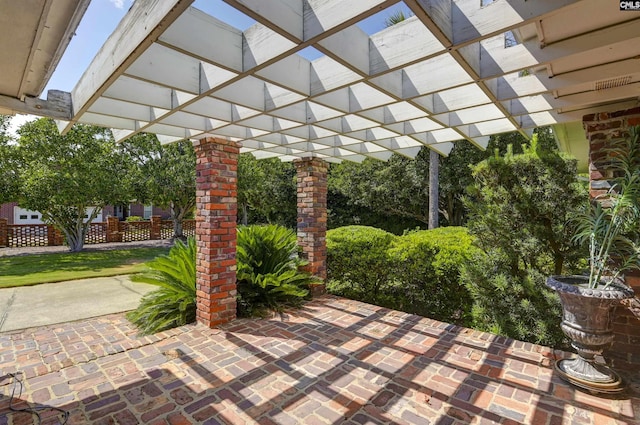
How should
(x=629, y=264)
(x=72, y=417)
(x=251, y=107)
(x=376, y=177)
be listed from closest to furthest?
(x=72, y=417), (x=629, y=264), (x=251, y=107), (x=376, y=177)

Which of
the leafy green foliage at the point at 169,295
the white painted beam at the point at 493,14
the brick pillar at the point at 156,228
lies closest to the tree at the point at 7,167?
the brick pillar at the point at 156,228

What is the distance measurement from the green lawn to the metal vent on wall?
1005 centimetres

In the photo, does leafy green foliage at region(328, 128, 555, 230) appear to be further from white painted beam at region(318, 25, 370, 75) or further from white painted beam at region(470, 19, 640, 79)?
white painted beam at region(318, 25, 370, 75)

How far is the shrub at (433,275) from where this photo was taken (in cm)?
513

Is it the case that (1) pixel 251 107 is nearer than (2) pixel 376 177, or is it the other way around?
(1) pixel 251 107

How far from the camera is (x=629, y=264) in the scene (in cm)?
269

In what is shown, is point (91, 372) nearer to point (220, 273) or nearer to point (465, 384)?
point (220, 273)

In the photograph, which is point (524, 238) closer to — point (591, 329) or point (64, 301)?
point (591, 329)

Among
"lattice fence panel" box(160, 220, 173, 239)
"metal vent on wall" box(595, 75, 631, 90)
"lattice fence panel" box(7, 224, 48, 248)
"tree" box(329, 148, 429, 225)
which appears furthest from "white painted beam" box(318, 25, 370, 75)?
"lattice fence panel" box(160, 220, 173, 239)

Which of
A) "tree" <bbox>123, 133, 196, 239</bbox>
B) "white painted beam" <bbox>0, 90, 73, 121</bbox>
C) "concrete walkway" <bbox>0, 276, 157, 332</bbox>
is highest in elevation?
"tree" <bbox>123, 133, 196, 239</bbox>

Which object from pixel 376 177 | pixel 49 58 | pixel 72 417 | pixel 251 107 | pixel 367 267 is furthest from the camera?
pixel 376 177

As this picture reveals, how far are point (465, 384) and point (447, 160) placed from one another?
11.1m

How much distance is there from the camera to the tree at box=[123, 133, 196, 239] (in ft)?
44.4

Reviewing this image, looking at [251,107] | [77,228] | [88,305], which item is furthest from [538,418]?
[77,228]
